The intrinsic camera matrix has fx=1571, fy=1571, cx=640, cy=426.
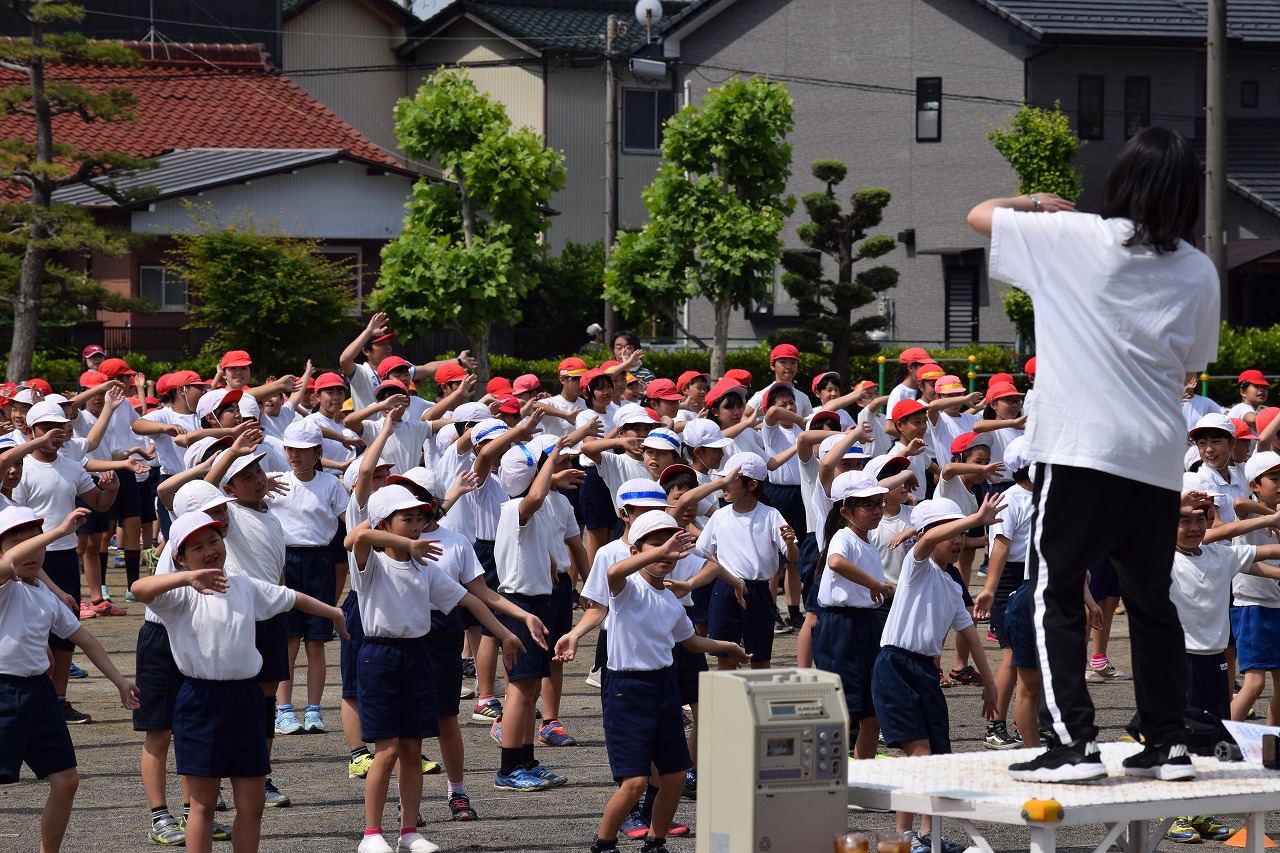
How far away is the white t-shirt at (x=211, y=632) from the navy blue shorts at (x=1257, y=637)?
18.3 ft

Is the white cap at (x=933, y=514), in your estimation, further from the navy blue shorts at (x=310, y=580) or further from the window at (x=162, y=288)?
the window at (x=162, y=288)

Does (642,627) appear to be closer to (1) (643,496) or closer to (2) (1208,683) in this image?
(1) (643,496)

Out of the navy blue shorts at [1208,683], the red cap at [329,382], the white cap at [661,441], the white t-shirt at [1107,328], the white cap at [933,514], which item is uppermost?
the white t-shirt at [1107,328]

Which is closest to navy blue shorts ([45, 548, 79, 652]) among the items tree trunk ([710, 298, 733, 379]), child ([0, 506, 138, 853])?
child ([0, 506, 138, 853])

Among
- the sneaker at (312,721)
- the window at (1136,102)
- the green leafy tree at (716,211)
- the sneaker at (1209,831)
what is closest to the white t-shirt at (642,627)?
the sneaker at (1209,831)

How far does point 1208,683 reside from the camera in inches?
322

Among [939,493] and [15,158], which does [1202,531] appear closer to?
[939,493]

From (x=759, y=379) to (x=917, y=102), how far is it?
29.2 ft

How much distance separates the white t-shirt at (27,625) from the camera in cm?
713

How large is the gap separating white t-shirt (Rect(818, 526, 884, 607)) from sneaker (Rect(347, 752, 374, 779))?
266 cm

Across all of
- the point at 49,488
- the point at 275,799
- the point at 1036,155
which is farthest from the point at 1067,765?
the point at 1036,155

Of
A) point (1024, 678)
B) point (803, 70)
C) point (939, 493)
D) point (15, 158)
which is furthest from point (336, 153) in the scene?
point (1024, 678)

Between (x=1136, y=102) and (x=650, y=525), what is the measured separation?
1178 inches

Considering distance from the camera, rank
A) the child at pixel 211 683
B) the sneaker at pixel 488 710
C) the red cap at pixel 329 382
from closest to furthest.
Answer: the child at pixel 211 683 < the sneaker at pixel 488 710 < the red cap at pixel 329 382
